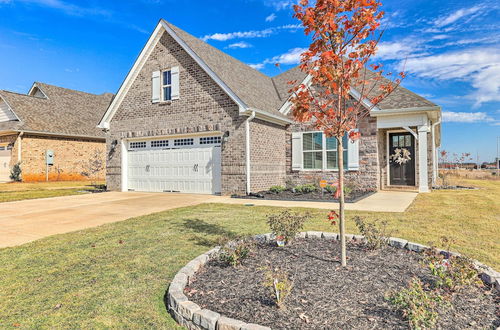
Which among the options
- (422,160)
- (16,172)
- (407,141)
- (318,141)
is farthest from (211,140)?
Result: (16,172)

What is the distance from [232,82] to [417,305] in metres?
11.2

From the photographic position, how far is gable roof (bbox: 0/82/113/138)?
2041cm

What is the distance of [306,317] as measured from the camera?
244 centimetres

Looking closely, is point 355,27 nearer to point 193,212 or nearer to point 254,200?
point 193,212

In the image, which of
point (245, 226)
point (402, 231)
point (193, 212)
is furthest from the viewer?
point (193, 212)

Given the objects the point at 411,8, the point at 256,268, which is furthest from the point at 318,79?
the point at 411,8

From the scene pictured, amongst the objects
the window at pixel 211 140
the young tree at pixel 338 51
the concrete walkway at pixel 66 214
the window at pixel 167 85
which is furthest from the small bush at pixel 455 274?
the window at pixel 167 85

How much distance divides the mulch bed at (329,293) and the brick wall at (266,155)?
25.4 feet

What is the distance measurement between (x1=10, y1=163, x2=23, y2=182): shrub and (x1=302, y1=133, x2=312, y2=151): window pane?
19.0m

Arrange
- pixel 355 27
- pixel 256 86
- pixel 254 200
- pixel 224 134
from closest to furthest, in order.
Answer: pixel 355 27, pixel 254 200, pixel 224 134, pixel 256 86

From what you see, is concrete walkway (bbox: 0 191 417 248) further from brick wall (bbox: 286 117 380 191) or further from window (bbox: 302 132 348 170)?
window (bbox: 302 132 348 170)

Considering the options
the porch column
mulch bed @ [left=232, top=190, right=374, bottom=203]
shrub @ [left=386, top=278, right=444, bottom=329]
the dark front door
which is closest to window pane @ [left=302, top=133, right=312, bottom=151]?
mulch bed @ [left=232, top=190, right=374, bottom=203]

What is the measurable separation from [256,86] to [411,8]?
719 centimetres

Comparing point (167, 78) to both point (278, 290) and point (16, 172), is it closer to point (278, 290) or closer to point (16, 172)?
point (278, 290)
